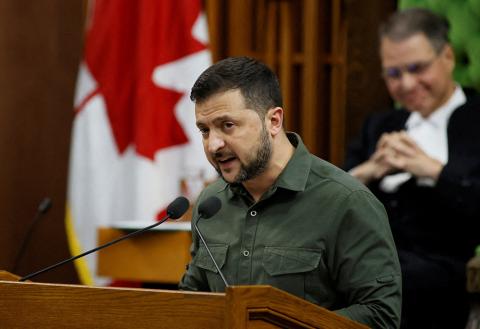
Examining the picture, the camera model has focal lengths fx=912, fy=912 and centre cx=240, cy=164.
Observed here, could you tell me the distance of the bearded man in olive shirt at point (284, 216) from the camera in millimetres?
2125

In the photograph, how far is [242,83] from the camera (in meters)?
2.20

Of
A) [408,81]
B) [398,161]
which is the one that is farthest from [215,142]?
[408,81]

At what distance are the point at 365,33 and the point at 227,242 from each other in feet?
6.52

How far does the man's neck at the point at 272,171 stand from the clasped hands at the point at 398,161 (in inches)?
42.0

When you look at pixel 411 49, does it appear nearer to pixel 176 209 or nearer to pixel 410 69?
pixel 410 69

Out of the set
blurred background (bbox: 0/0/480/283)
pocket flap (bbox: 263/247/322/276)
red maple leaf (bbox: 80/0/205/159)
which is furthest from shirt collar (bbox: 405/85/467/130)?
pocket flap (bbox: 263/247/322/276)

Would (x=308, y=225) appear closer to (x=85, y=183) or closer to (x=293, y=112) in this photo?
(x=293, y=112)

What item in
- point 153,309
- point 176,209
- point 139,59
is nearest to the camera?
point 153,309

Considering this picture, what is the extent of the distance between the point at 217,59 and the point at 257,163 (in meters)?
2.36

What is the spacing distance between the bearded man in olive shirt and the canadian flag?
6.16 feet

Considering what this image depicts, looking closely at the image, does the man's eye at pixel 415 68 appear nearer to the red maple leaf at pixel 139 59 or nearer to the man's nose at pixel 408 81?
the man's nose at pixel 408 81

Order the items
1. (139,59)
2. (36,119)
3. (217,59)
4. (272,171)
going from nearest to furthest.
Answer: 1. (272,171)
2. (139,59)
3. (217,59)
4. (36,119)

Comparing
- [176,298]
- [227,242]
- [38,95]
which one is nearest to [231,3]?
[38,95]

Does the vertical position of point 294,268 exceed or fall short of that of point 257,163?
it falls short
